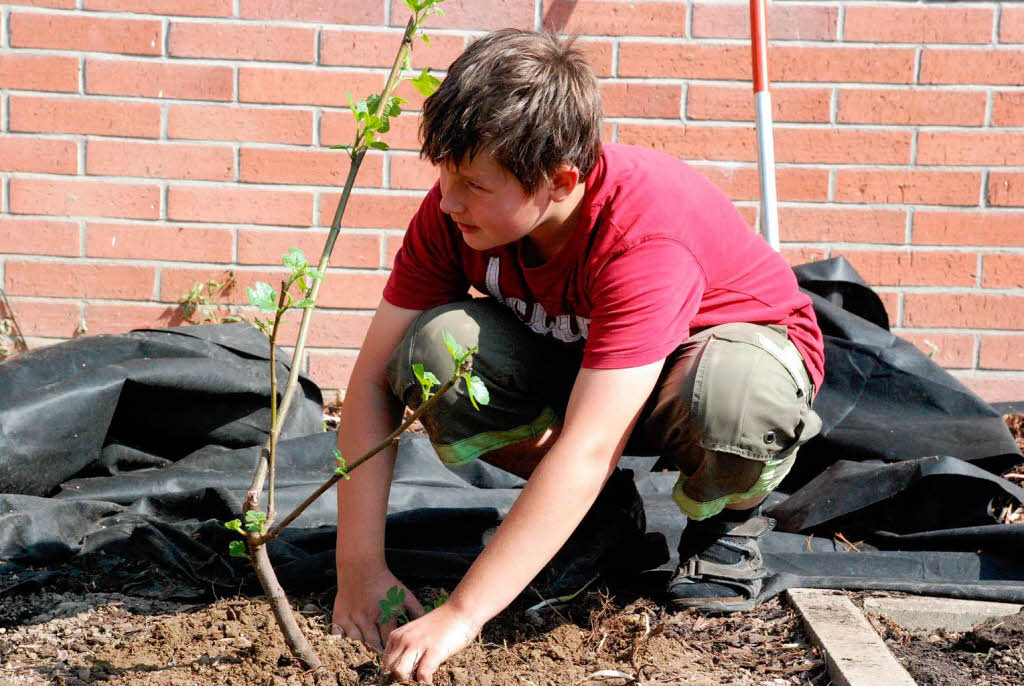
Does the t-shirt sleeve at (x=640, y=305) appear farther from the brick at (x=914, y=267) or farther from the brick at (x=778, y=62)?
the brick at (x=914, y=267)

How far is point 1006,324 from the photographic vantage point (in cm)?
312

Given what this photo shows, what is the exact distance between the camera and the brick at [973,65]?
3006mm

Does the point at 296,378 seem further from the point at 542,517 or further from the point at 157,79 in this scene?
the point at 157,79

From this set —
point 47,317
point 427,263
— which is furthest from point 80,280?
point 427,263

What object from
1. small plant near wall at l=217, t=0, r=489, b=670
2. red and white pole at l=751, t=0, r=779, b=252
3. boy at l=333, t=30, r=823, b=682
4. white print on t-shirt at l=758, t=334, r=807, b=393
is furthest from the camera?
red and white pole at l=751, t=0, r=779, b=252

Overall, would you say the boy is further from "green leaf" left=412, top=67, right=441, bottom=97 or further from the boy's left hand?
"green leaf" left=412, top=67, right=441, bottom=97

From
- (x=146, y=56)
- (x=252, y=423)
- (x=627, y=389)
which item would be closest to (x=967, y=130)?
(x=627, y=389)

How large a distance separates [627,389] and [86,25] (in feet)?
7.48

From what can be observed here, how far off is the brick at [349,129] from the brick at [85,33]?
545mm

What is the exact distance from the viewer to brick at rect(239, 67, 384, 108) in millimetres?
3045

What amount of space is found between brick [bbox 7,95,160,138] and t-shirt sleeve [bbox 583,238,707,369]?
196 centimetres

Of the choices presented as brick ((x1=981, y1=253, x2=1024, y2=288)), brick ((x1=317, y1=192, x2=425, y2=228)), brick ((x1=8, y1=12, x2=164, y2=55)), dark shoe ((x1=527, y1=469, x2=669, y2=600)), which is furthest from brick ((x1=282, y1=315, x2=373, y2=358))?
brick ((x1=981, y1=253, x2=1024, y2=288))

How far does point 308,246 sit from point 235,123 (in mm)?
432

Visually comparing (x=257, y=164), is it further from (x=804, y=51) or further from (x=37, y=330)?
(x=804, y=51)
